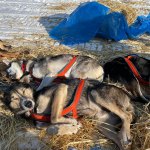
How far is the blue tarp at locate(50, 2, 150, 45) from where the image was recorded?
721 cm

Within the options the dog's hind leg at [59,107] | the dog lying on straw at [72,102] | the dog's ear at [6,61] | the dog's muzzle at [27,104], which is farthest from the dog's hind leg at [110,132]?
the dog's ear at [6,61]

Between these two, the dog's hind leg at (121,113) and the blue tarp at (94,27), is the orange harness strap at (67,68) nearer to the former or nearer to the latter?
the dog's hind leg at (121,113)

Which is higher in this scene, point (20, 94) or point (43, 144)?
point (20, 94)

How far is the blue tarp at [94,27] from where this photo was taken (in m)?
7.21

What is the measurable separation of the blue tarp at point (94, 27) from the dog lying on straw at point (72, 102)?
2.46 m

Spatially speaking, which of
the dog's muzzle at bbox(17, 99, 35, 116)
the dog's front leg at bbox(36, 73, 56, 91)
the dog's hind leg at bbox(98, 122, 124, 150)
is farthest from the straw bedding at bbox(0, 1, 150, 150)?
the dog's front leg at bbox(36, 73, 56, 91)

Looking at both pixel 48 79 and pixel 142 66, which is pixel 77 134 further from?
pixel 142 66

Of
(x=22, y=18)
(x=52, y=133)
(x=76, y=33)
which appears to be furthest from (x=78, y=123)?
(x=22, y=18)

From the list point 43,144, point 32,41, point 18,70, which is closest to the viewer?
point 43,144

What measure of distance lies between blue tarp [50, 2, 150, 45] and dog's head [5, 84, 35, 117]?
7.98 ft

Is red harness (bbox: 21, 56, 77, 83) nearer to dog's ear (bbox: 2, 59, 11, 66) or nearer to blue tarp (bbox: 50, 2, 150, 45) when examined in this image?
dog's ear (bbox: 2, 59, 11, 66)

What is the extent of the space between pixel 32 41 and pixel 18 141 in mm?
3174

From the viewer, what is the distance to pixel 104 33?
7297mm

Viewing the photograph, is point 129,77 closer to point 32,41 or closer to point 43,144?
point 43,144
